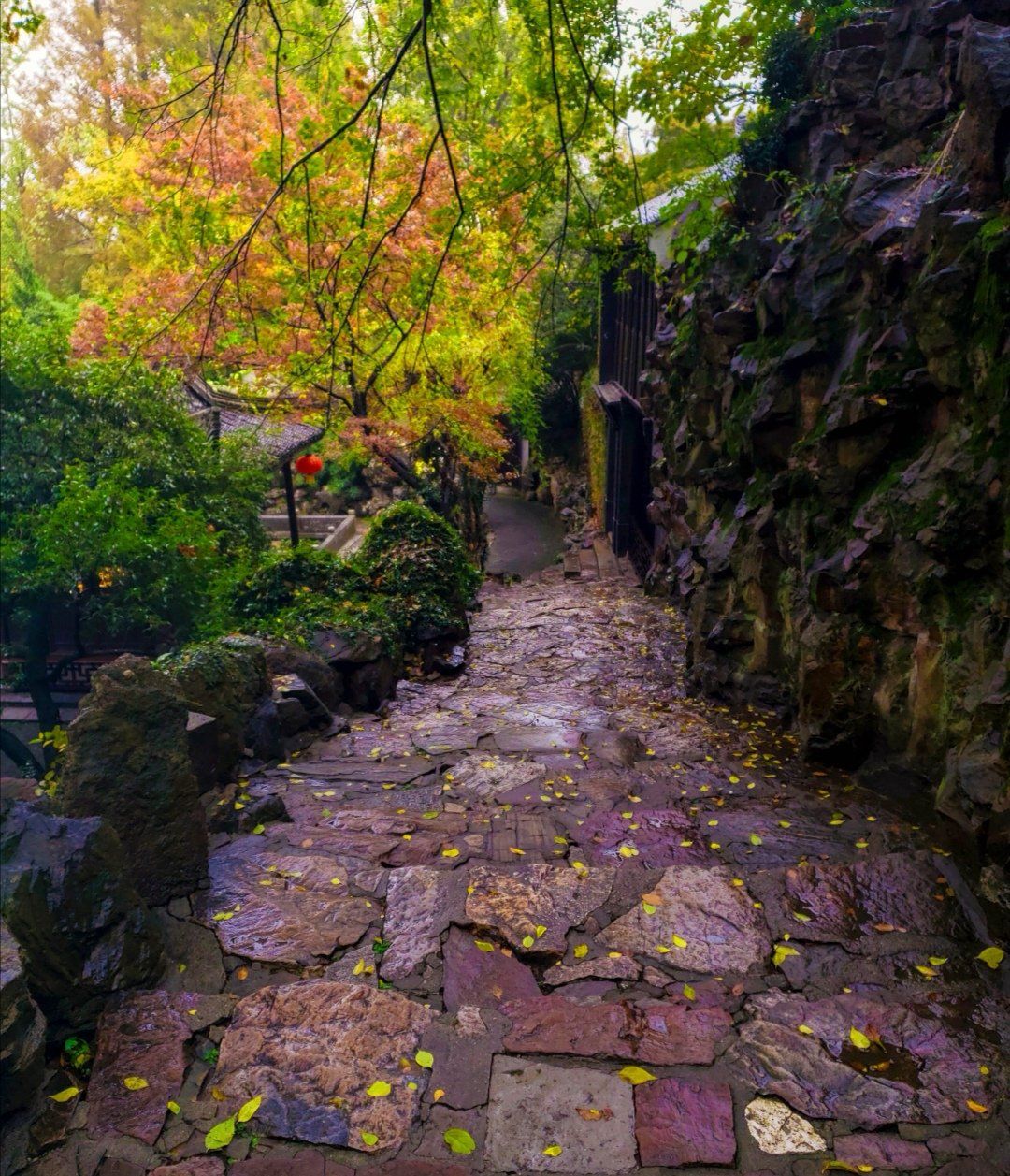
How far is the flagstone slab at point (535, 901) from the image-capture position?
4250 mm

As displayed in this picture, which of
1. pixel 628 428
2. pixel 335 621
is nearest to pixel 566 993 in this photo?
pixel 335 621

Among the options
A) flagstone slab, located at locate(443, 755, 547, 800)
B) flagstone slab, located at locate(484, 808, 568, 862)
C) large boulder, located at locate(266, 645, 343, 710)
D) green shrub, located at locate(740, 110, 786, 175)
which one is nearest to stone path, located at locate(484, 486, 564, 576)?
large boulder, located at locate(266, 645, 343, 710)

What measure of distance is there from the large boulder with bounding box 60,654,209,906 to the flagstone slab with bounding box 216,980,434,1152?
1050 millimetres

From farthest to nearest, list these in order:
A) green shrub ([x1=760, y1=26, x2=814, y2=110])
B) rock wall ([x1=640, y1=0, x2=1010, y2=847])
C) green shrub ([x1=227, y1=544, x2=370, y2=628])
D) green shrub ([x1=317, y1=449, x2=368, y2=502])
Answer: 1. green shrub ([x1=317, y1=449, x2=368, y2=502])
2. green shrub ([x1=227, y1=544, x2=370, y2=628])
3. green shrub ([x1=760, y1=26, x2=814, y2=110])
4. rock wall ([x1=640, y1=0, x2=1010, y2=847])

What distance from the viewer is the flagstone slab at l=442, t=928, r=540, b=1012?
3.80 meters

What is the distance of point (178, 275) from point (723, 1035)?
1504 centimetres

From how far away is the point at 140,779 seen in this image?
4488 millimetres

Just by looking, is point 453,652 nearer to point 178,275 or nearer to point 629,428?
point 178,275

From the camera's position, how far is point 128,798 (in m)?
4.45

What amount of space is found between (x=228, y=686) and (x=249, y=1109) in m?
3.81

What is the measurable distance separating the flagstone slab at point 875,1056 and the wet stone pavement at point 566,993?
0.4 inches

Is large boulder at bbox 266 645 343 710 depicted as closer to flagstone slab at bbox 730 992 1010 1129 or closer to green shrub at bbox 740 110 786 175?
flagstone slab at bbox 730 992 1010 1129

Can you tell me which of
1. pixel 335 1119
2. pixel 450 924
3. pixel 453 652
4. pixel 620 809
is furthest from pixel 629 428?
pixel 335 1119

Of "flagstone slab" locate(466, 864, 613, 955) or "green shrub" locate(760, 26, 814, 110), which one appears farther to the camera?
"green shrub" locate(760, 26, 814, 110)
